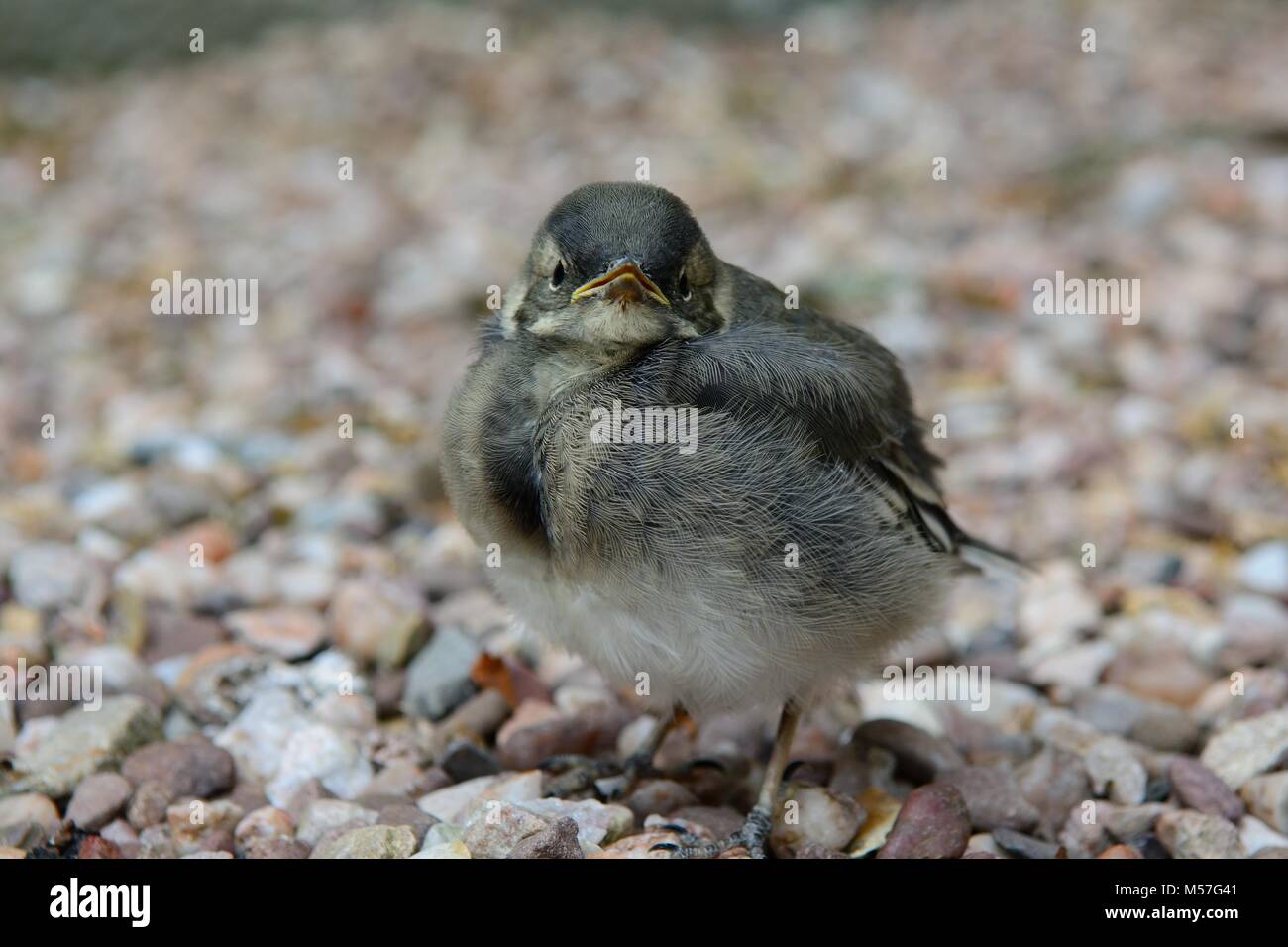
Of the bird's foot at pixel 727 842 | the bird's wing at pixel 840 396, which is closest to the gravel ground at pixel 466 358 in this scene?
the bird's foot at pixel 727 842

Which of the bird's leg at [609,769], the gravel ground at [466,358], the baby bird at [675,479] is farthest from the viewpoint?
the bird's leg at [609,769]

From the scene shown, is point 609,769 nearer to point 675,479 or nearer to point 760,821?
point 760,821

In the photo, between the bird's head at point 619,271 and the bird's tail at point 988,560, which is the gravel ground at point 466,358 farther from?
the bird's head at point 619,271

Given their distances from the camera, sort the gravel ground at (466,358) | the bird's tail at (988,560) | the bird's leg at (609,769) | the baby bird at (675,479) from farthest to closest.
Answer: the bird's tail at (988,560) < the bird's leg at (609,769) < the gravel ground at (466,358) < the baby bird at (675,479)

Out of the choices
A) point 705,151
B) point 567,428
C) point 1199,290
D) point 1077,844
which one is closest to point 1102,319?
point 1199,290

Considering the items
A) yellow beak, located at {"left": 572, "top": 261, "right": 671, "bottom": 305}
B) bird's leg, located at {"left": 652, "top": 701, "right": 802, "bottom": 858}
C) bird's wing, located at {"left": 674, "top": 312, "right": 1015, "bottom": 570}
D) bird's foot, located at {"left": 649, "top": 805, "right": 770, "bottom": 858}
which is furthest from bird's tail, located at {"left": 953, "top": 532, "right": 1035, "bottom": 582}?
yellow beak, located at {"left": 572, "top": 261, "right": 671, "bottom": 305}

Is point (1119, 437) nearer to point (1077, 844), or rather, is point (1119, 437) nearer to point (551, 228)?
point (1077, 844)

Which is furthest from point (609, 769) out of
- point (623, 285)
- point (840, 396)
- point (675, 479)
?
point (623, 285)
